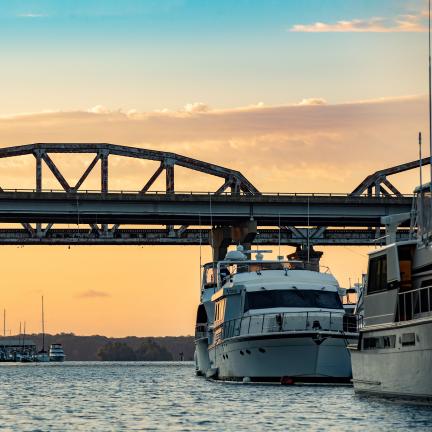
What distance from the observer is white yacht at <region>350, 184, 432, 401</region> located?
38312 millimetres

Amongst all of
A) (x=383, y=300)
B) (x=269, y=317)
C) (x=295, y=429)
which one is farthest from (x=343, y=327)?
(x=295, y=429)

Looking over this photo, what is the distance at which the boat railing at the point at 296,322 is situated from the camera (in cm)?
5575

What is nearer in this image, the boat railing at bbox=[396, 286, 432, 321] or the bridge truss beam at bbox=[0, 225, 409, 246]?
the boat railing at bbox=[396, 286, 432, 321]

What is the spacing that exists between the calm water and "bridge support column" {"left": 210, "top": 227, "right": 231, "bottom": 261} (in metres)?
70.7

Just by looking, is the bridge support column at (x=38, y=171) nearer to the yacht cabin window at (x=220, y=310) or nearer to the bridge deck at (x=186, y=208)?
the bridge deck at (x=186, y=208)

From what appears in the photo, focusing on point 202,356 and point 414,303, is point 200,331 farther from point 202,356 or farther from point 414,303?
point 414,303

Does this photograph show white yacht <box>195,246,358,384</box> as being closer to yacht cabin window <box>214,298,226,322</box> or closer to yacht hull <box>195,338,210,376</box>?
yacht cabin window <box>214,298,226,322</box>

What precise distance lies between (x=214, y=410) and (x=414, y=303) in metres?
6.84

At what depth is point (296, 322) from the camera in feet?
185

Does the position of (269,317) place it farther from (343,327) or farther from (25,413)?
(25,413)

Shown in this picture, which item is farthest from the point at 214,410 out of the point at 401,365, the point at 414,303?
the point at 414,303

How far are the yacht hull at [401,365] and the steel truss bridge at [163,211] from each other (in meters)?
65.9

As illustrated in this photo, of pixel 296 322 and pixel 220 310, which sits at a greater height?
pixel 220 310

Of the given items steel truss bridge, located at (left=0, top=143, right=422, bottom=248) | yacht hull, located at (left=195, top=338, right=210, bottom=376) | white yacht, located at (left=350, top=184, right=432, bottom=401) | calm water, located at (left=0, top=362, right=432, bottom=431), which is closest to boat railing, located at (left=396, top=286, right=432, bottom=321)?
white yacht, located at (left=350, top=184, right=432, bottom=401)
